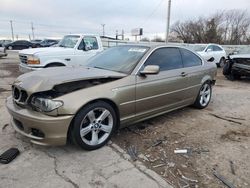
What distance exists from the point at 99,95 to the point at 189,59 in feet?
8.73

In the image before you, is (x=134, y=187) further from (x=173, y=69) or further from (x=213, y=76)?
(x=213, y=76)

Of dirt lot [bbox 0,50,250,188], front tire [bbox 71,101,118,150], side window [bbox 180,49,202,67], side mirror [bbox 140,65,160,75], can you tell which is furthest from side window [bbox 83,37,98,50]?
front tire [bbox 71,101,118,150]

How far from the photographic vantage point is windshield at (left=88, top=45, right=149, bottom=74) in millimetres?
4126

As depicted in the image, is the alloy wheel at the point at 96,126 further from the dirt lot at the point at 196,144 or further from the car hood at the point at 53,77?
the car hood at the point at 53,77

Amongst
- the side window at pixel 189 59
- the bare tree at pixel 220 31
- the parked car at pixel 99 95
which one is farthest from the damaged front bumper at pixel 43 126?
the bare tree at pixel 220 31

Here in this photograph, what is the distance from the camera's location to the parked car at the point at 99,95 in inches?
125

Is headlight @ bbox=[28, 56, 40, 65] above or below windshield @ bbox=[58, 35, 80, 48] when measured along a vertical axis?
below

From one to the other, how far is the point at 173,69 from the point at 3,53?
1780cm

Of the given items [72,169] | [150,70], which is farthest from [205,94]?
[72,169]

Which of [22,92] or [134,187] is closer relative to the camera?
[134,187]

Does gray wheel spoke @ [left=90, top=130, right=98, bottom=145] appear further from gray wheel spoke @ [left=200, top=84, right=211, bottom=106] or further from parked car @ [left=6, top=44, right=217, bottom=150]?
gray wheel spoke @ [left=200, top=84, right=211, bottom=106]

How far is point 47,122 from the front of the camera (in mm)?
3070

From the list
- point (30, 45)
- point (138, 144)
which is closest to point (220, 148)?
point (138, 144)

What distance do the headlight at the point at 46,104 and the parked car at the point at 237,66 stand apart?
27.5 ft
